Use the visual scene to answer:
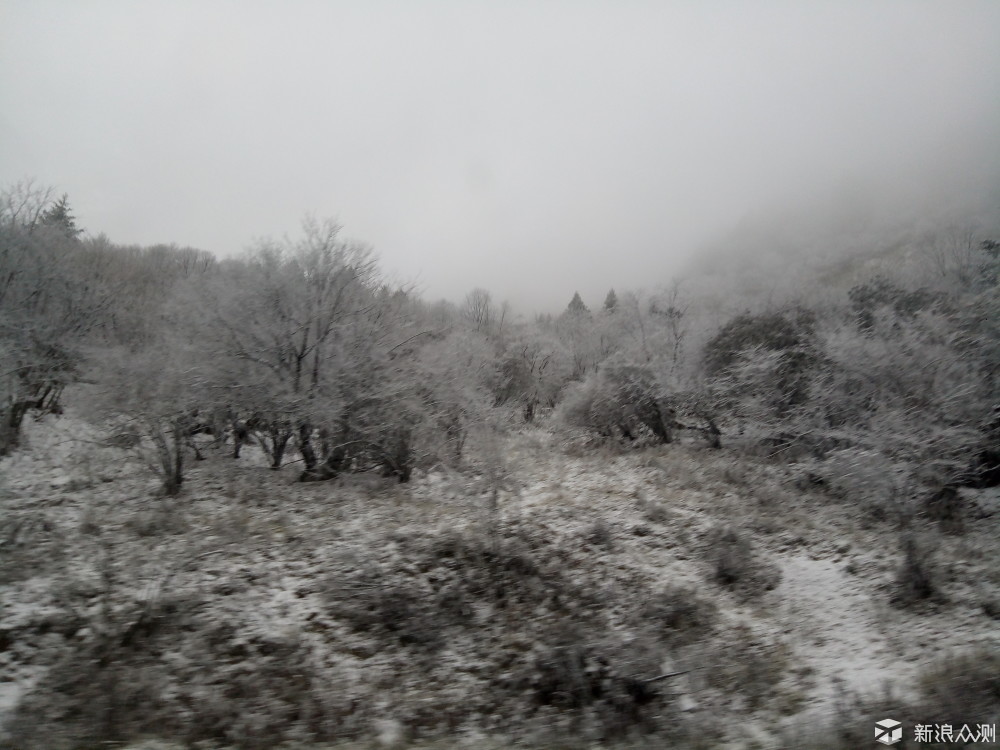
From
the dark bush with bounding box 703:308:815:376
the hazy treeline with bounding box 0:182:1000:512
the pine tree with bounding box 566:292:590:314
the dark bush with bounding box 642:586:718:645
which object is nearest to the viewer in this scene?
the dark bush with bounding box 642:586:718:645

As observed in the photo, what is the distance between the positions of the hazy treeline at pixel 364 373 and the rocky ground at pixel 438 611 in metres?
1.61

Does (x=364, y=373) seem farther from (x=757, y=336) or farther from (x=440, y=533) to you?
(x=757, y=336)

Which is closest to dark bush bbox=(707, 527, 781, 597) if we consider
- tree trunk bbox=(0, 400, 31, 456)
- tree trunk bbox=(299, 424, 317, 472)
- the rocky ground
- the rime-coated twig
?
the rocky ground

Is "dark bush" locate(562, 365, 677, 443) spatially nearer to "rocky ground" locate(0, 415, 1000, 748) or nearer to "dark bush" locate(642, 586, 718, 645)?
"rocky ground" locate(0, 415, 1000, 748)

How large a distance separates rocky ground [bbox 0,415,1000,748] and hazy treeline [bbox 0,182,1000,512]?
5.27ft

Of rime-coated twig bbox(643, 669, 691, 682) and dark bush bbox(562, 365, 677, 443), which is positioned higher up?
dark bush bbox(562, 365, 677, 443)

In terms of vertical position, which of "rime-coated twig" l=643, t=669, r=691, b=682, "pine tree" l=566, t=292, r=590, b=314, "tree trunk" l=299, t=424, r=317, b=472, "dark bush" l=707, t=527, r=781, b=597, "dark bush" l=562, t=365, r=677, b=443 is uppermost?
"pine tree" l=566, t=292, r=590, b=314

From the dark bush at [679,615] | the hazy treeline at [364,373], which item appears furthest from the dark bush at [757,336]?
the dark bush at [679,615]

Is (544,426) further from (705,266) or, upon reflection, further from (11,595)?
(705,266)

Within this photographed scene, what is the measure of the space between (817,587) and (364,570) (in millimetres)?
10066

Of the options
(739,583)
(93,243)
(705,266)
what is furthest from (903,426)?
(705,266)

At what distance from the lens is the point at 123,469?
47.3 feet

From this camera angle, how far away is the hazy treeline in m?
14.4

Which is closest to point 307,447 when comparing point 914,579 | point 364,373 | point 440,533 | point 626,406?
point 364,373
